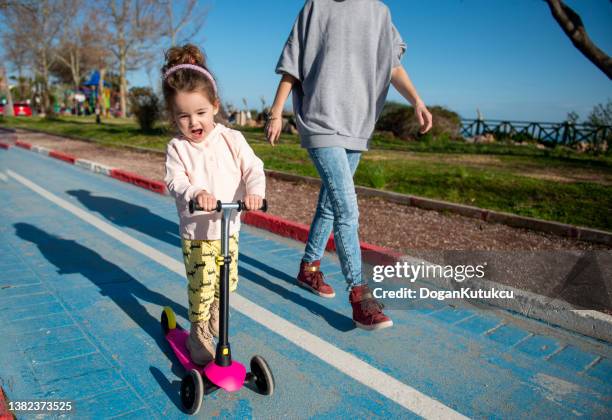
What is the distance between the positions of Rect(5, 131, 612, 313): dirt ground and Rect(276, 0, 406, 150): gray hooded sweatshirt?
1866 mm

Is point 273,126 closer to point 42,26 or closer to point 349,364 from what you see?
point 349,364

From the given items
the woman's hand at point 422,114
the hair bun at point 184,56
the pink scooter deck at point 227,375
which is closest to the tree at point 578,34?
the woman's hand at point 422,114

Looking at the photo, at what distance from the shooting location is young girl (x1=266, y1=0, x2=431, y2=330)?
3.05m

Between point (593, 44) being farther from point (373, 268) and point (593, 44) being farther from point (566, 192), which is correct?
point (373, 268)

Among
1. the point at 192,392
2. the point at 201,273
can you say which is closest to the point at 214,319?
the point at 201,273

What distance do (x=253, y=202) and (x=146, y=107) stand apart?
18.9m

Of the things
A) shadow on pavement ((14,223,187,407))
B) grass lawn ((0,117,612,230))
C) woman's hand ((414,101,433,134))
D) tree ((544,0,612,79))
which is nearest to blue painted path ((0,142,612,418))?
shadow on pavement ((14,223,187,407))

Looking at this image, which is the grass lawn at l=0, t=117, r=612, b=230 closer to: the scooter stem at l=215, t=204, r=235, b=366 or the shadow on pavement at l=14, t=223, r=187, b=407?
the shadow on pavement at l=14, t=223, r=187, b=407

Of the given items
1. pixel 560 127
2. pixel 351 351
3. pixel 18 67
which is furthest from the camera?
Answer: pixel 18 67

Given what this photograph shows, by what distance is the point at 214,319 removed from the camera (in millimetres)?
2760

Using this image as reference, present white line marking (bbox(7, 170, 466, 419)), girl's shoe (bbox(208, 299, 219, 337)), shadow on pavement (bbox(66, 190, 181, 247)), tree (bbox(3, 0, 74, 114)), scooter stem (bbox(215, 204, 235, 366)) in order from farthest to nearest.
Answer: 1. tree (bbox(3, 0, 74, 114))
2. shadow on pavement (bbox(66, 190, 181, 247))
3. girl's shoe (bbox(208, 299, 219, 337))
4. white line marking (bbox(7, 170, 466, 419))
5. scooter stem (bbox(215, 204, 235, 366))

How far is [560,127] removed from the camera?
2227 centimetres

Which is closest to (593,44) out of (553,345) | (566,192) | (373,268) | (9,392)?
(566,192)

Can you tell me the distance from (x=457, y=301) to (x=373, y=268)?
954 millimetres
